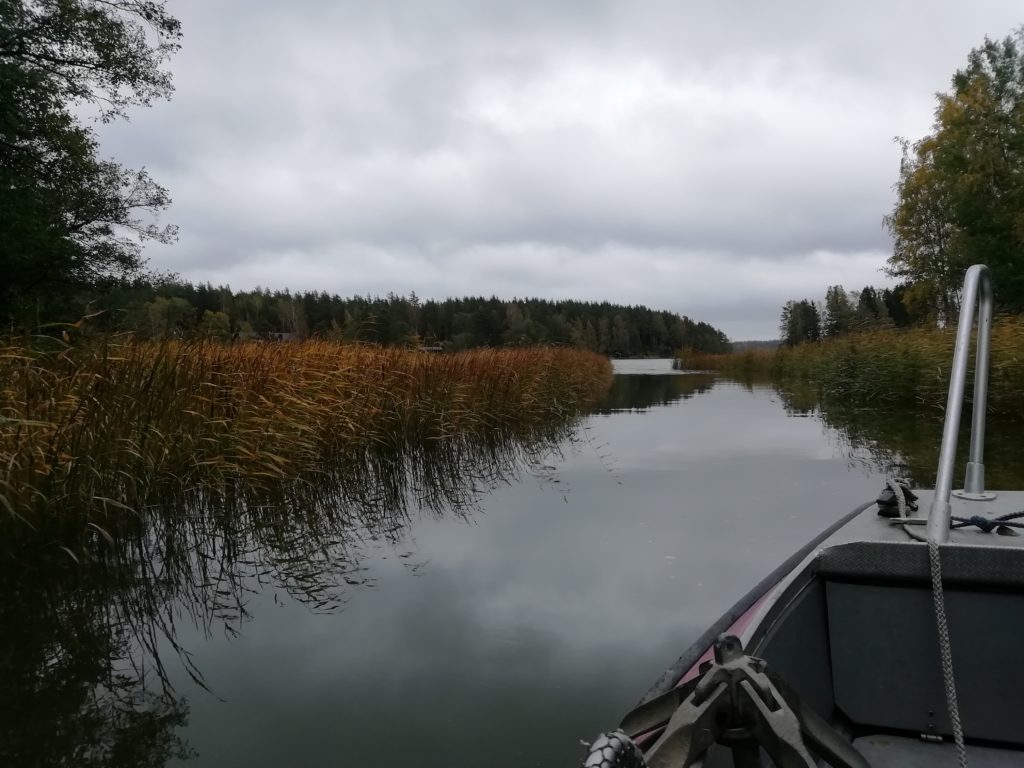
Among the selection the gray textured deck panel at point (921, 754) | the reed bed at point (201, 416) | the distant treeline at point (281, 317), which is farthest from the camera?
the distant treeline at point (281, 317)

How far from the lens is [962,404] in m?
2.47

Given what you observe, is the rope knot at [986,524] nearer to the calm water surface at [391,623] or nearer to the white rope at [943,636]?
the white rope at [943,636]

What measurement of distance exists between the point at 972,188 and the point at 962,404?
85.7 feet

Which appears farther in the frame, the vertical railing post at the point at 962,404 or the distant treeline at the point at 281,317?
the distant treeline at the point at 281,317

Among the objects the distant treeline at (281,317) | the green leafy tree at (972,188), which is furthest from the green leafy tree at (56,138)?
the green leafy tree at (972,188)

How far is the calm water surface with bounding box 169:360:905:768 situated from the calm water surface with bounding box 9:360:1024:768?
0.04 ft

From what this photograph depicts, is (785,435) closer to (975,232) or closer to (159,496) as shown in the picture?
(159,496)

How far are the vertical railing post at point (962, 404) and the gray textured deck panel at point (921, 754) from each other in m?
0.61

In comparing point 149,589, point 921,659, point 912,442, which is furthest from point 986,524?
point 912,442

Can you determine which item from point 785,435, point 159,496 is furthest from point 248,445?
point 785,435

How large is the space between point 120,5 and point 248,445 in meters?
13.8

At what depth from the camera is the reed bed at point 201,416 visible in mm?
3926

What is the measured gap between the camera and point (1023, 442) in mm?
8508

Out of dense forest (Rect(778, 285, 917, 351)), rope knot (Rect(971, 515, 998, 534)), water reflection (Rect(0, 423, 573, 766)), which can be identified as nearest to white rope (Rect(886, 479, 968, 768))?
rope knot (Rect(971, 515, 998, 534))
